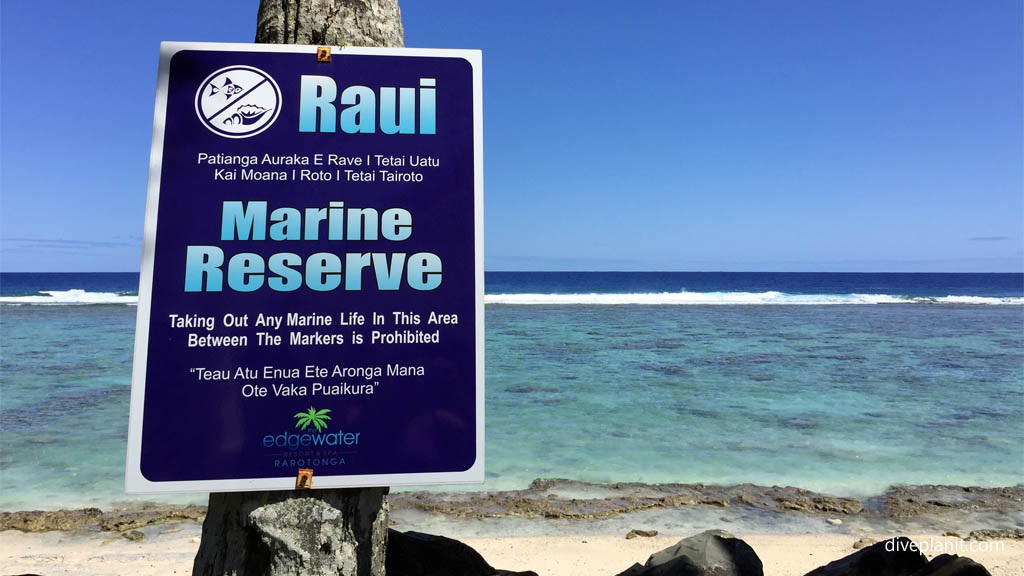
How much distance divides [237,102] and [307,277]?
637mm

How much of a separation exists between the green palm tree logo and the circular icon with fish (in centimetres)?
94

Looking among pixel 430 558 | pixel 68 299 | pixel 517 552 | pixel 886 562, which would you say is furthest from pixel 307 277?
pixel 68 299

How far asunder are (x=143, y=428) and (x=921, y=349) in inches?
706

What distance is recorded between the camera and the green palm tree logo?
1.85 metres

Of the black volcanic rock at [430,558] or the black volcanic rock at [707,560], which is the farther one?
the black volcanic rock at [430,558]

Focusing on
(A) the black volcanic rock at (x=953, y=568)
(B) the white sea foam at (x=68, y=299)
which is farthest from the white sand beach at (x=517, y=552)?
(B) the white sea foam at (x=68, y=299)

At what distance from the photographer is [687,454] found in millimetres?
6512

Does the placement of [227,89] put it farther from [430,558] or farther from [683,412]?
[683,412]

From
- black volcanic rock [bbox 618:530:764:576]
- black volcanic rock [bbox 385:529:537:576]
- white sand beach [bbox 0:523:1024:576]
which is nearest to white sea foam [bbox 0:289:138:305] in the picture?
white sand beach [bbox 0:523:1024:576]

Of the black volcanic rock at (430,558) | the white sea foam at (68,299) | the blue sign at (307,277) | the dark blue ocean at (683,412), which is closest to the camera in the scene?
the blue sign at (307,277)

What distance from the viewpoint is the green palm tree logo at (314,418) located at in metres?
1.85

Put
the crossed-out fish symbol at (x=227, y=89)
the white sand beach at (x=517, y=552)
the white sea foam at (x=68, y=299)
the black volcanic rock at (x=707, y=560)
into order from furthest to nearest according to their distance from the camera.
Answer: the white sea foam at (x=68, y=299) < the white sand beach at (x=517, y=552) < the black volcanic rock at (x=707, y=560) < the crossed-out fish symbol at (x=227, y=89)

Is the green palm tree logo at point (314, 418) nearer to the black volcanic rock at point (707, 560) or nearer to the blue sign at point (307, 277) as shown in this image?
the blue sign at point (307, 277)

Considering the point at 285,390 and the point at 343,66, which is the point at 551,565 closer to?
the point at 285,390
